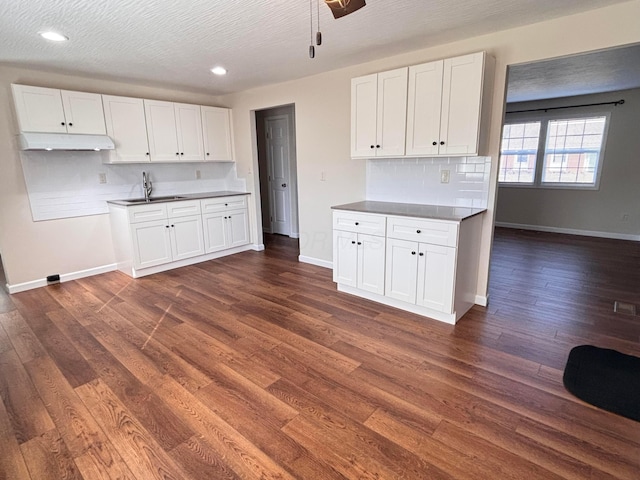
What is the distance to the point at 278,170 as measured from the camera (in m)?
6.38

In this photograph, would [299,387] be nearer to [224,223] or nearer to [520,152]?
[224,223]

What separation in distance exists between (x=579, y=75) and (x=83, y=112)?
6.11 m

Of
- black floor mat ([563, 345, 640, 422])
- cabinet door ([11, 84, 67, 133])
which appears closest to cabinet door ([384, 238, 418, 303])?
black floor mat ([563, 345, 640, 422])

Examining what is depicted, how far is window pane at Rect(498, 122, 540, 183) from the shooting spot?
6.62 m

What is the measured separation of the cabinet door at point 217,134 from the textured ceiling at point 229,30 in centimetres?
119

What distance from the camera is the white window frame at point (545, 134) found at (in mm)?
5816

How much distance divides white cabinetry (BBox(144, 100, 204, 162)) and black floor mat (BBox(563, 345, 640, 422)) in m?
4.82

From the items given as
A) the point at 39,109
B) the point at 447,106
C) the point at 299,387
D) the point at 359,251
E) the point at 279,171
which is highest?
the point at 39,109

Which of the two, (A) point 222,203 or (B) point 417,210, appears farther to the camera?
(A) point 222,203

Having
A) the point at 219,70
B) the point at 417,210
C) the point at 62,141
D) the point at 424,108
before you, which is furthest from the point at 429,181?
the point at 62,141

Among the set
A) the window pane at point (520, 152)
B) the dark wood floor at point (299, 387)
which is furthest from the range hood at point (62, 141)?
the window pane at point (520, 152)

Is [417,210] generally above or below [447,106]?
below

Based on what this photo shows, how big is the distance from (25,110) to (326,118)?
317 centimetres

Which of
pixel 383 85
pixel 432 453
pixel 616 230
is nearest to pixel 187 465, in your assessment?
pixel 432 453
